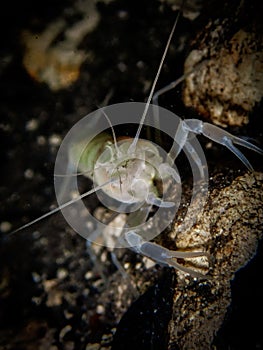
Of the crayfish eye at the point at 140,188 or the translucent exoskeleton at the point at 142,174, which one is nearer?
the translucent exoskeleton at the point at 142,174

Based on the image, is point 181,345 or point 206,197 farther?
point 206,197

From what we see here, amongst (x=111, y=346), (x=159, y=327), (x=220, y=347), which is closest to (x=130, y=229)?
(x=159, y=327)

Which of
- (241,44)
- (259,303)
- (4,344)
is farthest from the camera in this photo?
(4,344)

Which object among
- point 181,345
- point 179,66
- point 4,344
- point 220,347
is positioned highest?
point 179,66

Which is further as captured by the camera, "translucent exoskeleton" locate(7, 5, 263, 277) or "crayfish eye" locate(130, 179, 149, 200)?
"crayfish eye" locate(130, 179, 149, 200)

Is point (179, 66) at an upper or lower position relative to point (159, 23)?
lower

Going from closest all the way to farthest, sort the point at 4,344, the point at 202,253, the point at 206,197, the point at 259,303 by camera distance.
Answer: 1. the point at 259,303
2. the point at 202,253
3. the point at 206,197
4. the point at 4,344

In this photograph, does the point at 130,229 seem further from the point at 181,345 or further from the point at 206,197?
the point at 181,345
